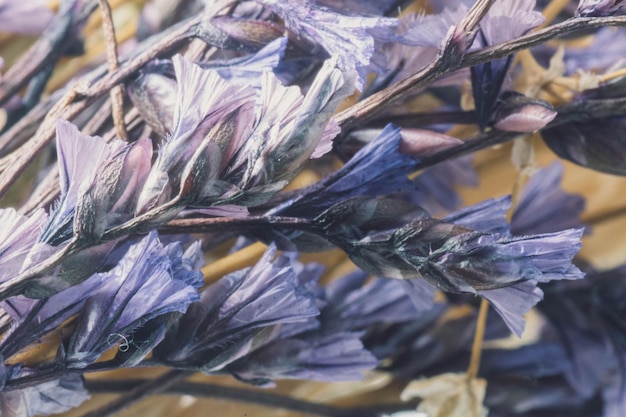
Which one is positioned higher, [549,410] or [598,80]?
[598,80]

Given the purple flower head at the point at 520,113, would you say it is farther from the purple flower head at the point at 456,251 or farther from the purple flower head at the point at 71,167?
the purple flower head at the point at 71,167

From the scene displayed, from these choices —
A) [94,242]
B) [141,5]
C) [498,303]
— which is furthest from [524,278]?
[141,5]

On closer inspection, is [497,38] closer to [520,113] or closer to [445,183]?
[520,113]

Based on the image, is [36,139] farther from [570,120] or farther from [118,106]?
[570,120]

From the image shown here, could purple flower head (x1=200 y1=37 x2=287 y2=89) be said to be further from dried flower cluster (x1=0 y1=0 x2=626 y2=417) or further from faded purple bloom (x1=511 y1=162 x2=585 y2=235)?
faded purple bloom (x1=511 y1=162 x2=585 y2=235)

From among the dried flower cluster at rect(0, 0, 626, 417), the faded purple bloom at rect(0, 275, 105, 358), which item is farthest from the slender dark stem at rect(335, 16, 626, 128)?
the faded purple bloom at rect(0, 275, 105, 358)

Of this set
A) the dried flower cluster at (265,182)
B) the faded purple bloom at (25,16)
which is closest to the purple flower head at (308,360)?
the dried flower cluster at (265,182)

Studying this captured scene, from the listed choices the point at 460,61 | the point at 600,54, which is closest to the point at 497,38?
the point at 460,61
